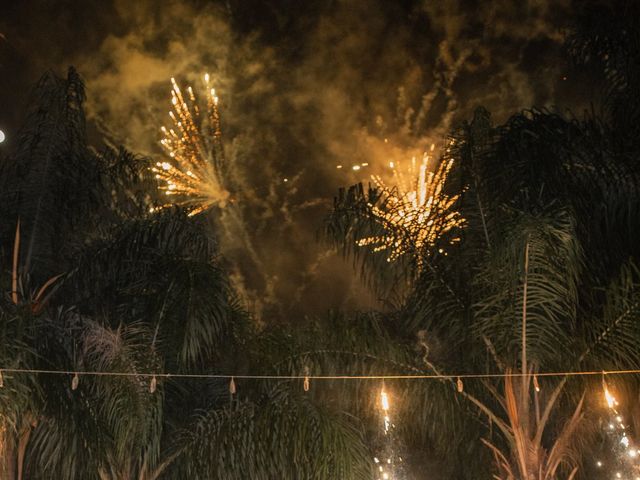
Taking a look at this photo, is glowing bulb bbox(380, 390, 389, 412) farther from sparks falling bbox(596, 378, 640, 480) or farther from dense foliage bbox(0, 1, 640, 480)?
sparks falling bbox(596, 378, 640, 480)

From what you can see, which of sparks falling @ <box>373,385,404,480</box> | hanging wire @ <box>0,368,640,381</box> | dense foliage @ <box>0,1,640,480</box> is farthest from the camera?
sparks falling @ <box>373,385,404,480</box>

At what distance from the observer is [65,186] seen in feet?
30.7

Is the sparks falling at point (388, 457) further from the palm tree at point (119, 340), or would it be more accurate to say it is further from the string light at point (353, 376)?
the string light at point (353, 376)

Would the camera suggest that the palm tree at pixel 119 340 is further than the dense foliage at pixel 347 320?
No

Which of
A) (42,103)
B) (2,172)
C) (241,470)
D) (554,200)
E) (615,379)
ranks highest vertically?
(42,103)

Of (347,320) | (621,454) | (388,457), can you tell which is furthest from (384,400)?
(621,454)

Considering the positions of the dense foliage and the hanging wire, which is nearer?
the hanging wire

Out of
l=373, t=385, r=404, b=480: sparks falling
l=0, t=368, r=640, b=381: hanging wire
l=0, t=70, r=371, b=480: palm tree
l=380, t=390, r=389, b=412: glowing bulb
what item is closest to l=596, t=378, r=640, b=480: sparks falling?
l=0, t=368, r=640, b=381: hanging wire

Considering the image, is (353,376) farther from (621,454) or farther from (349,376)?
(621,454)

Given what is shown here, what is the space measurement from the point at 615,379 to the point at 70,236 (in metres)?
6.54

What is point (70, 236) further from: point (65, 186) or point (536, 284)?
point (536, 284)

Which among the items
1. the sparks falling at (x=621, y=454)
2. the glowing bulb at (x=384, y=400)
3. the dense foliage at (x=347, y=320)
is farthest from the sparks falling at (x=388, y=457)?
the sparks falling at (x=621, y=454)

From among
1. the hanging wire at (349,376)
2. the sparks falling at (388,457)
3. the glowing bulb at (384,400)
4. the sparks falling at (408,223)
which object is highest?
the sparks falling at (408,223)

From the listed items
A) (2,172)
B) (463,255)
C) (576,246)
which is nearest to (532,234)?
(576,246)
